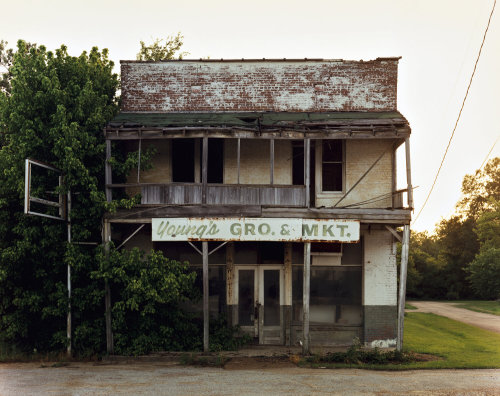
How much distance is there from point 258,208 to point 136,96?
5.93 m

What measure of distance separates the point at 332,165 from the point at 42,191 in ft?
29.2

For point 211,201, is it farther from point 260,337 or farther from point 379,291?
point 379,291

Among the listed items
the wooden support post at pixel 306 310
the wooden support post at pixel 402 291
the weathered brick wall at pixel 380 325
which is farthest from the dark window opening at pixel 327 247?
the wooden support post at pixel 402 291

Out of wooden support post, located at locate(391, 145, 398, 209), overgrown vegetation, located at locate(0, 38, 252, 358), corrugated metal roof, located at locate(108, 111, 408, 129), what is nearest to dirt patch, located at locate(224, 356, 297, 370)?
overgrown vegetation, located at locate(0, 38, 252, 358)

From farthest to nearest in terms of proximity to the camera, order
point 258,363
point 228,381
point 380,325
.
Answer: point 380,325, point 258,363, point 228,381

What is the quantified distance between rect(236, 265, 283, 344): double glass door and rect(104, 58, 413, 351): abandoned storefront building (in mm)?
33

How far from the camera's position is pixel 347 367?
13.6 metres

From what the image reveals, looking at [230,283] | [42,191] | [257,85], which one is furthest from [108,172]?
[257,85]

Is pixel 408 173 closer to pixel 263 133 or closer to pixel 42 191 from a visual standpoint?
pixel 263 133

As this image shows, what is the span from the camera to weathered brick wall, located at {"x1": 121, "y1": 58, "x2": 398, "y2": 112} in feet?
57.2

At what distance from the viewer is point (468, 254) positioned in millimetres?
51781

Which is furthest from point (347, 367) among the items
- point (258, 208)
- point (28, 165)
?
point (28, 165)

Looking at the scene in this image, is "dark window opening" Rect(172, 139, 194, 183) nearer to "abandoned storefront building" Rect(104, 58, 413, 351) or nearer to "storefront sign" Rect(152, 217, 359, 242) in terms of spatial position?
"abandoned storefront building" Rect(104, 58, 413, 351)

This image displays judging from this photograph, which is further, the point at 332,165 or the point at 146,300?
the point at 332,165
